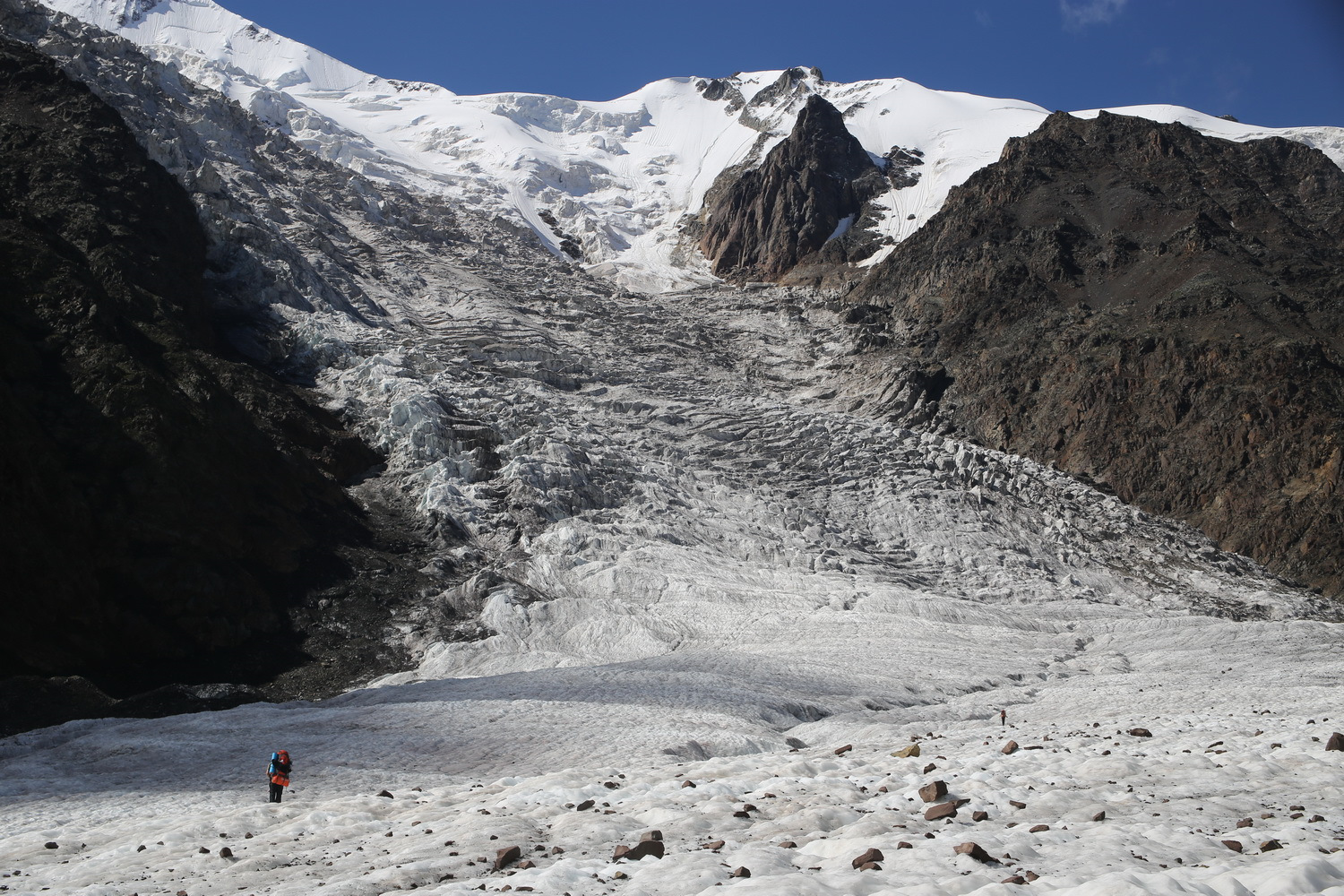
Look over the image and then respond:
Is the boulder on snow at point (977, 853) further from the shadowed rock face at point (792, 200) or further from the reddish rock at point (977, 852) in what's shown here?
the shadowed rock face at point (792, 200)

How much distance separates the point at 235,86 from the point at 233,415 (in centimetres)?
14307

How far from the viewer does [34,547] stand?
36.9 meters

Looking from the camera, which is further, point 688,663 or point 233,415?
point 233,415

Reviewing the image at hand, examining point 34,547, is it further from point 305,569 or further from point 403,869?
point 403,869

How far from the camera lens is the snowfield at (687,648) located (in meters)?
12.8

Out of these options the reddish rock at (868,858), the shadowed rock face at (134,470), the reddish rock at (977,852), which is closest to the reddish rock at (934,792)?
the reddish rock at (977,852)

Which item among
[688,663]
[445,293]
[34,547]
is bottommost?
[688,663]

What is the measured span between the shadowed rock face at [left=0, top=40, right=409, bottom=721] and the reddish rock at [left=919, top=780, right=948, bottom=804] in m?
33.8

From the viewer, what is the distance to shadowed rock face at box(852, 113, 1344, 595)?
71.5 m

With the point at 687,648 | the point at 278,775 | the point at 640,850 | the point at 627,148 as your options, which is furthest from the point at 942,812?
the point at 627,148

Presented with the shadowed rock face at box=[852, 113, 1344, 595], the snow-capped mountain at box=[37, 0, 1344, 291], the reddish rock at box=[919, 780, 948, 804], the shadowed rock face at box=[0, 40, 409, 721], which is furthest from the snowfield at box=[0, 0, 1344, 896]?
the shadowed rock face at box=[0, 40, 409, 721]

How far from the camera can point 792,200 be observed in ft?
474

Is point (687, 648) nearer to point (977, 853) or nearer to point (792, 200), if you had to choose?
point (977, 853)

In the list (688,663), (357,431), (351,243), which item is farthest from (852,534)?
(351,243)
